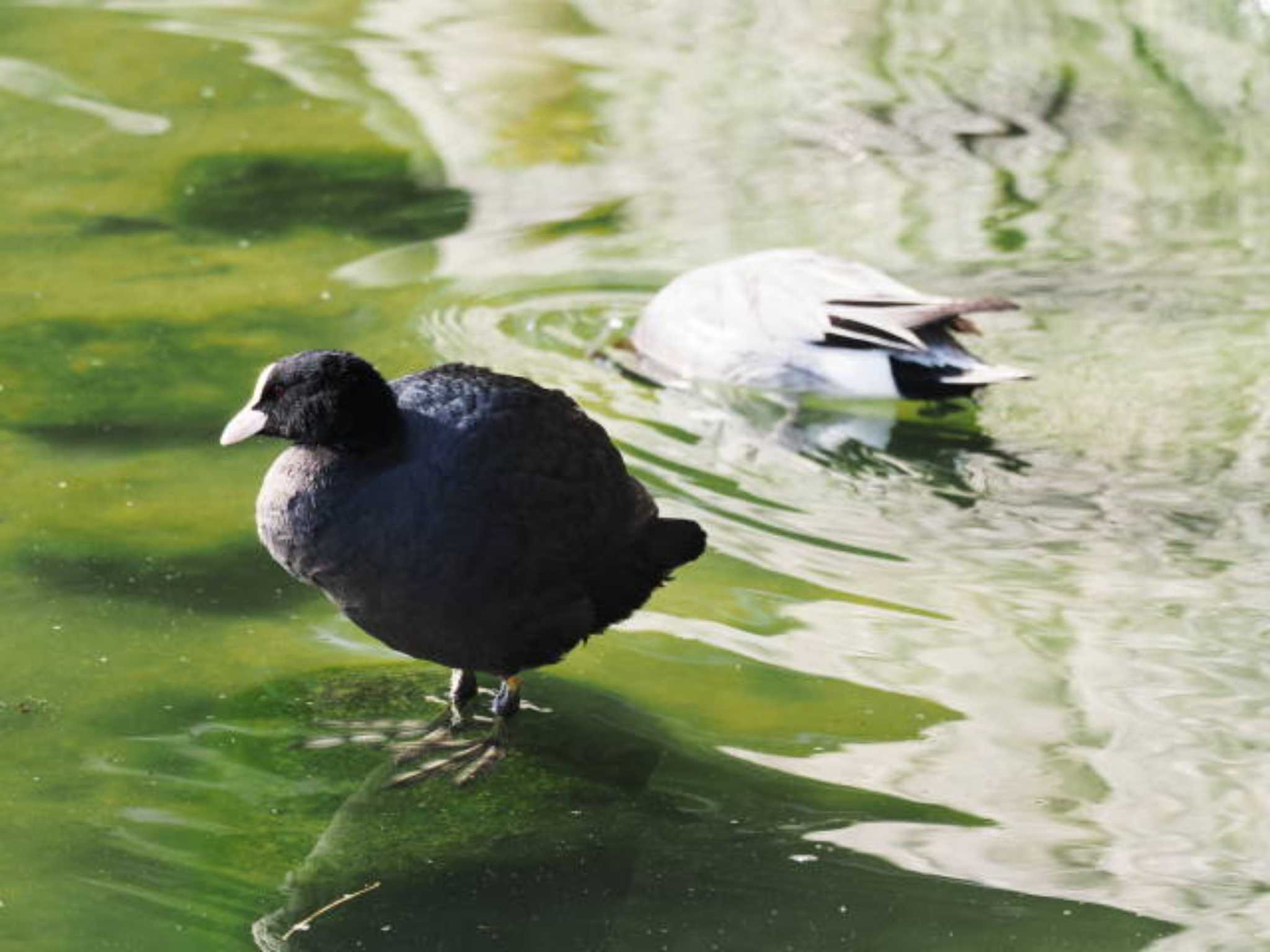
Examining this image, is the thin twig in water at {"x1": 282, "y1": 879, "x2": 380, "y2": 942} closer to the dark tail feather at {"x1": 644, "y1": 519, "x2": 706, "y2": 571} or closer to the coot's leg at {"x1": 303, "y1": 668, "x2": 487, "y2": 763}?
the coot's leg at {"x1": 303, "y1": 668, "x2": 487, "y2": 763}

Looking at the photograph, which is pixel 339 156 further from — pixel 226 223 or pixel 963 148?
pixel 963 148

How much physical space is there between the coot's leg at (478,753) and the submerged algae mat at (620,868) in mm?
26

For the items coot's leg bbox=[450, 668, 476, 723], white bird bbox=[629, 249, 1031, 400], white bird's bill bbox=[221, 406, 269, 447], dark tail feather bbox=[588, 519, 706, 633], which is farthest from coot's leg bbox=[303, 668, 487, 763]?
white bird bbox=[629, 249, 1031, 400]

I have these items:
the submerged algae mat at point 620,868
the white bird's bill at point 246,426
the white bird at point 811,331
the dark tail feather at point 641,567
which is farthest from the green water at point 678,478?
the white bird's bill at point 246,426

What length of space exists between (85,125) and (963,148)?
2903mm

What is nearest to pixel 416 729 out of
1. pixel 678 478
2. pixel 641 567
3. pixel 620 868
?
pixel 641 567

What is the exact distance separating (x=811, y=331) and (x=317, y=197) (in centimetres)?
200

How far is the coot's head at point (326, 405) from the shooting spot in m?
3.69

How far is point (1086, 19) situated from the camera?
8133 millimetres

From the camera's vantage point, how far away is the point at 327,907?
348 centimetres

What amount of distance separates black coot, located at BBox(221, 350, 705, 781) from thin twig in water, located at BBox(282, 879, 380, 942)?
0.41 m

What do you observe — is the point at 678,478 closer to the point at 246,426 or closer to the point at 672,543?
the point at 672,543

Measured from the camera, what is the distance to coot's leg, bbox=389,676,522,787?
3.94 m

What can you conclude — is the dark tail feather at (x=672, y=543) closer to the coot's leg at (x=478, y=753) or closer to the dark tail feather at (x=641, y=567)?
the dark tail feather at (x=641, y=567)
